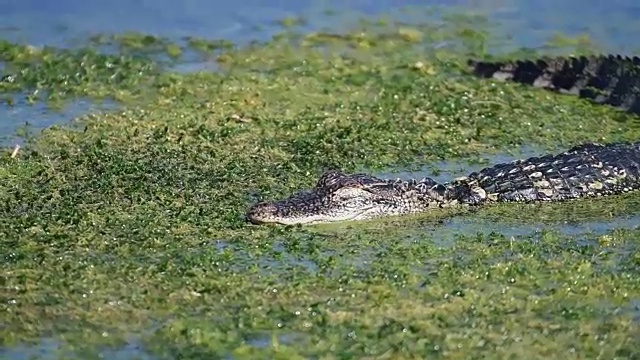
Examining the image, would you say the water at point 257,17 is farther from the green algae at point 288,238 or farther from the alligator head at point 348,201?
the alligator head at point 348,201

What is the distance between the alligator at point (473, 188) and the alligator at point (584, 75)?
4.54 feet

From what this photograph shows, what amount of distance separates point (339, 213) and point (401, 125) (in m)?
2.09

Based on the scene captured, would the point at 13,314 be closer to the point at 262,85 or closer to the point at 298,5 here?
the point at 262,85

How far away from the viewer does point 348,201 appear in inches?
289

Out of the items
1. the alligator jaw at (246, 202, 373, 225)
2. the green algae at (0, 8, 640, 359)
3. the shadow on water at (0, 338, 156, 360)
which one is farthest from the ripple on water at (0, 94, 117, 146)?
the shadow on water at (0, 338, 156, 360)

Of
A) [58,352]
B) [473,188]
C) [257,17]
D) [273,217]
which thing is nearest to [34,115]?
[273,217]

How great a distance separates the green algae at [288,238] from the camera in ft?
18.4

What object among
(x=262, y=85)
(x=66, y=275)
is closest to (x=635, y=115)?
(x=262, y=85)

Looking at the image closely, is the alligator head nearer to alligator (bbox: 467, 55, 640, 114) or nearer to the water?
alligator (bbox: 467, 55, 640, 114)

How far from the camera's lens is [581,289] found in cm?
614

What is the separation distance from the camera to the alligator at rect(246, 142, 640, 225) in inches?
285

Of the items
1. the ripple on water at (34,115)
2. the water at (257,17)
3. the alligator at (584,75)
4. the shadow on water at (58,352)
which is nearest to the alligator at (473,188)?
→ the alligator at (584,75)

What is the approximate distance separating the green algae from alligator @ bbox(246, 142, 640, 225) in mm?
105

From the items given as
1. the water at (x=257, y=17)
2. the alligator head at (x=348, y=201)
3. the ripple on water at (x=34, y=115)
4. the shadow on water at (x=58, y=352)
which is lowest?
the ripple on water at (x=34, y=115)
